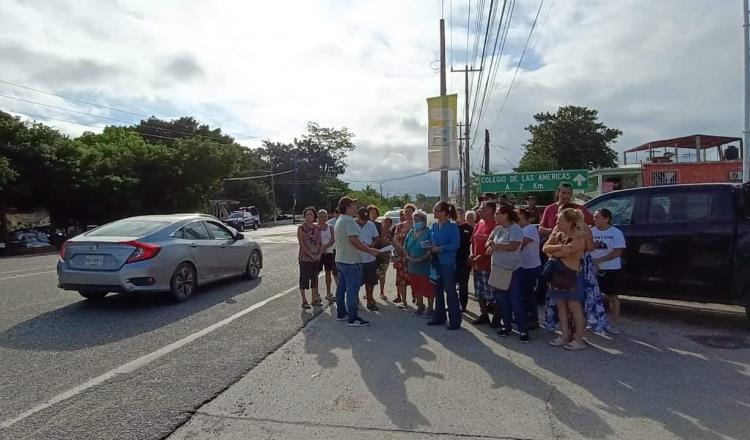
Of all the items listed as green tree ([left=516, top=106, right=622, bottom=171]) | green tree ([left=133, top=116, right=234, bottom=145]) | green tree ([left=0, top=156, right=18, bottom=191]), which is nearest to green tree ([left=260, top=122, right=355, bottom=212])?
green tree ([left=133, top=116, right=234, bottom=145])

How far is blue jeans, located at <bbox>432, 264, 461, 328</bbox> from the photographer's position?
21.7 feet

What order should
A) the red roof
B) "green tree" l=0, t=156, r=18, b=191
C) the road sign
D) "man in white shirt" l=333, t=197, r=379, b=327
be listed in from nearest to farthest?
"man in white shirt" l=333, t=197, r=379, b=327 → the road sign → "green tree" l=0, t=156, r=18, b=191 → the red roof

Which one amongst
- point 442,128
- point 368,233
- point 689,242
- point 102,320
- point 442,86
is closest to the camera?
point 689,242

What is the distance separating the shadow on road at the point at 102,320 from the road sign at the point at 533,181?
1261 cm

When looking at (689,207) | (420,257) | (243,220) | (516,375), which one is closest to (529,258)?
(420,257)

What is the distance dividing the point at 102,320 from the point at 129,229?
179 cm

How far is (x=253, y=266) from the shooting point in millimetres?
11000

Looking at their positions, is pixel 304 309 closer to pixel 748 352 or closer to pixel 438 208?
pixel 438 208

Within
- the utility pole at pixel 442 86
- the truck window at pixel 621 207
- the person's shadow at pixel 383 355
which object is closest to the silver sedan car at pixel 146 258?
the person's shadow at pixel 383 355

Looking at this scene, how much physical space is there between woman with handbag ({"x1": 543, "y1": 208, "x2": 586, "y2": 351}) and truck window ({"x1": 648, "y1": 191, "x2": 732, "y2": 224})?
2.04 m

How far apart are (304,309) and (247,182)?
60.5 m

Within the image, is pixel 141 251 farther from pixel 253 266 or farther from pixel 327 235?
pixel 253 266

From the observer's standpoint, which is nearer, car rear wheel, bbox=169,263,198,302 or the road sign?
car rear wheel, bbox=169,263,198,302

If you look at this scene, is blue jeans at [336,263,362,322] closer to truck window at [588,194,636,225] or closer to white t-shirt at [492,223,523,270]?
white t-shirt at [492,223,523,270]
